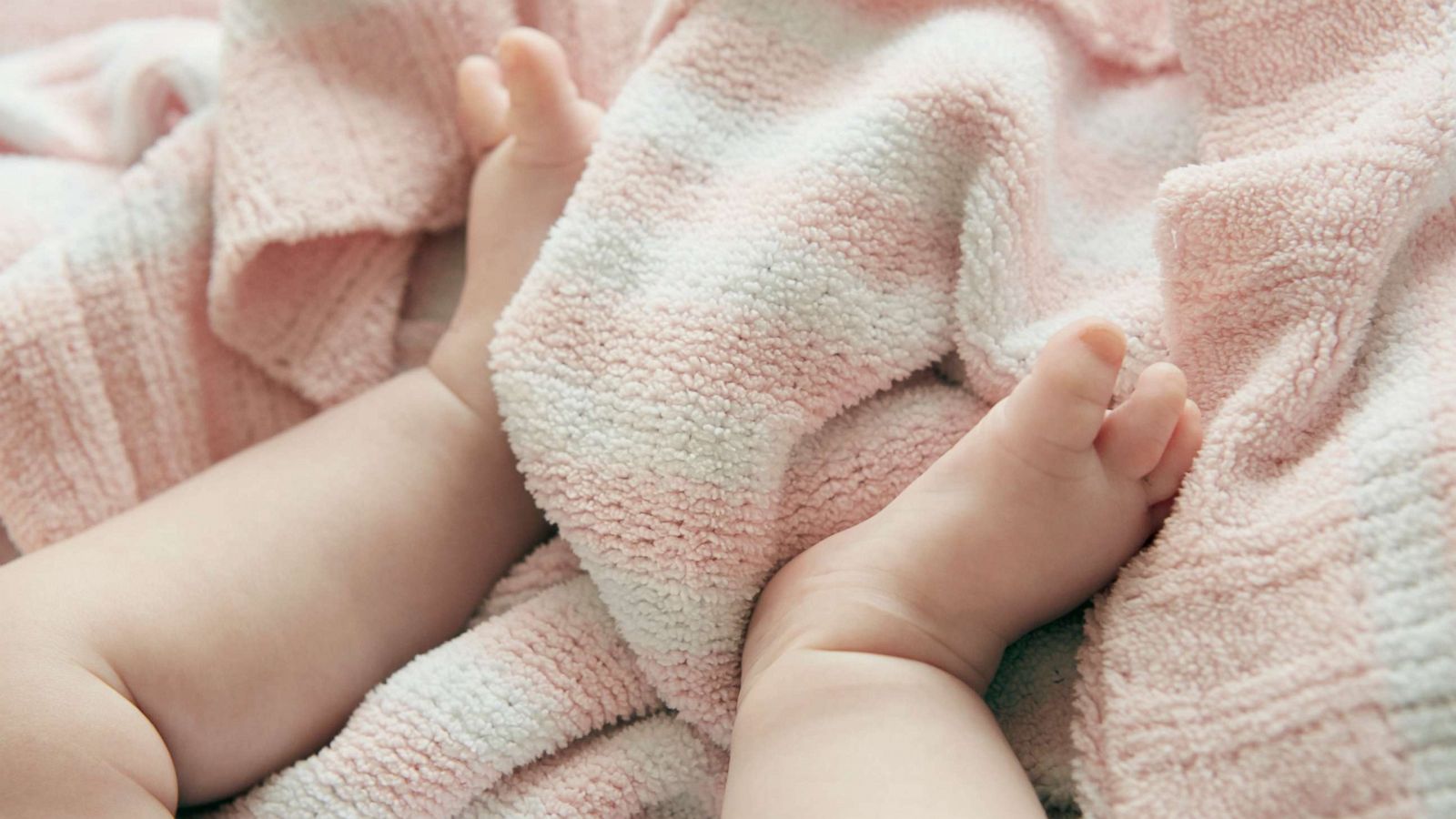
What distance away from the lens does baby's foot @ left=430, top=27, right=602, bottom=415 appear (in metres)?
0.79

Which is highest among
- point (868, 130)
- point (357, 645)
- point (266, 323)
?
point (868, 130)

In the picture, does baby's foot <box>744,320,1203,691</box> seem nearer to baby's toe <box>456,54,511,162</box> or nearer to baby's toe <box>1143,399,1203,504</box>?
baby's toe <box>1143,399,1203,504</box>

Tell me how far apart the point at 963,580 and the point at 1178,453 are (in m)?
0.14

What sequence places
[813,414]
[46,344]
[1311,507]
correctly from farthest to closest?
[46,344] → [813,414] → [1311,507]

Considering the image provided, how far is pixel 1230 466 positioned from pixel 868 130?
289 millimetres

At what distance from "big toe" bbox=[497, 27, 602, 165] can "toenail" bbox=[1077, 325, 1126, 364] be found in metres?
0.40

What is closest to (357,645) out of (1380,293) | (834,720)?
(834,720)

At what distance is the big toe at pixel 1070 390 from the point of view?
58 cm

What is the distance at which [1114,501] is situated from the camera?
0.61 meters

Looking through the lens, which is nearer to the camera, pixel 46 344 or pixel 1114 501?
pixel 1114 501

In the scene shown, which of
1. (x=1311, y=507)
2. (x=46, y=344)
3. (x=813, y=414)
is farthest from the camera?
(x=46, y=344)

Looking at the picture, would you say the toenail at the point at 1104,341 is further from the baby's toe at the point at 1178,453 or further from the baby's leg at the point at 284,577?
the baby's leg at the point at 284,577

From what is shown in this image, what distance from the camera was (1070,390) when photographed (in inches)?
22.8

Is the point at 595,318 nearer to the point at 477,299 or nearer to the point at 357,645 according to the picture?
the point at 477,299
